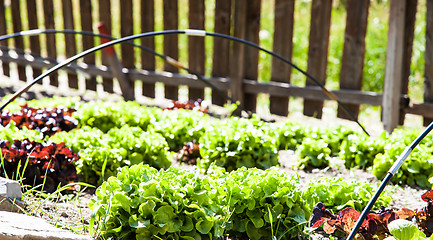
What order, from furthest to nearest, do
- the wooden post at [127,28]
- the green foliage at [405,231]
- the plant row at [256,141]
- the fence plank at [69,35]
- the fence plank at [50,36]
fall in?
the fence plank at [50,36] → the fence plank at [69,35] → the wooden post at [127,28] → the plant row at [256,141] → the green foliage at [405,231]

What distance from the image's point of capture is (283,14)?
4750 mm

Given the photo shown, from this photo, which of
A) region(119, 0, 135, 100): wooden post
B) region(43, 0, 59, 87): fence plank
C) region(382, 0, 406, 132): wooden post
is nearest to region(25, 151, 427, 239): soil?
region(382, 0, 406, 132): wooden post

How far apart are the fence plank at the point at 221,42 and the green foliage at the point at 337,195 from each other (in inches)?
119

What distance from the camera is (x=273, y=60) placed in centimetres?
488

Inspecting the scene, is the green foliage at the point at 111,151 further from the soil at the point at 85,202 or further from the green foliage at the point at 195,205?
the green foliage at the point at 195,205

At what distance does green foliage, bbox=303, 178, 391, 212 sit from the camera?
228 centimetres

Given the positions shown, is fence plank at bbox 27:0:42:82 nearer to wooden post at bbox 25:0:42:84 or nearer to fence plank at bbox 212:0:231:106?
wooden post at bbox 25:0:42:84

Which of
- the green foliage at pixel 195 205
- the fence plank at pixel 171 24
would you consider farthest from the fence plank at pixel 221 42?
the green foliage at pixel 195 205

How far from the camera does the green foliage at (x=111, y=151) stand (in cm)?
274

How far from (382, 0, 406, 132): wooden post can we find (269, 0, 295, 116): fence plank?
100 centimetres

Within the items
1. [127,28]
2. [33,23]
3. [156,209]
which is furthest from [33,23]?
[156,209]

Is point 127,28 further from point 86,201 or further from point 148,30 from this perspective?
point 86,201

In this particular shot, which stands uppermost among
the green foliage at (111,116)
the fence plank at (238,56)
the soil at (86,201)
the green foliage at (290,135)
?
the fence plank at (238,56)

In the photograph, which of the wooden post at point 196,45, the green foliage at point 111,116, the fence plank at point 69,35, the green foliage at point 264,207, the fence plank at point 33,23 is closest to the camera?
the green foliage at point 264,207
